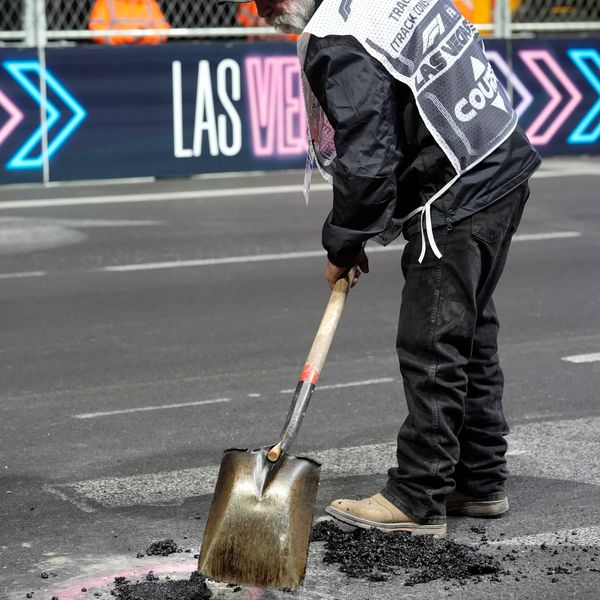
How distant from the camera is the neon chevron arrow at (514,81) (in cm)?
1416

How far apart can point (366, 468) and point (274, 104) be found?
8230 millimetres

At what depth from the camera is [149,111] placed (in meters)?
12.9

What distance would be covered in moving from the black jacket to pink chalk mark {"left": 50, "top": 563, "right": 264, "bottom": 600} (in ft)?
3.42

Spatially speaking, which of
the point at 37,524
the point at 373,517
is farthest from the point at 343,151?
the point at 37,524

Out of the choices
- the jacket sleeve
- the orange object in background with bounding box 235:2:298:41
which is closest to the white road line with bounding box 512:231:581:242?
the orange object in background with bounding box 235:2:298:41

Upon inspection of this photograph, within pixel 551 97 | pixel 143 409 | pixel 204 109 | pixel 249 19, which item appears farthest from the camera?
pixel 551 97

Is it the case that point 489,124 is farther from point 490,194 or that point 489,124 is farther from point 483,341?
point 483,341

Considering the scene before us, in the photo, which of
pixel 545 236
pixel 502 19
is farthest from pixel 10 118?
pixel 502 19

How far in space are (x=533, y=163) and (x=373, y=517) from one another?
1274 mm

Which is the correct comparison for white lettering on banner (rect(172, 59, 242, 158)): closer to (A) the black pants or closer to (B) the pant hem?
(A) the black pants

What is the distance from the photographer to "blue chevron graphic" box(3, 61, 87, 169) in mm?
12438

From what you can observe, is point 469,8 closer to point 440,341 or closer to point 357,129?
point 440,341

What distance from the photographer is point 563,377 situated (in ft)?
22.4

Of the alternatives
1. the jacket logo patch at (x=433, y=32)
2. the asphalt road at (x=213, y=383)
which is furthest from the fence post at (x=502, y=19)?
the jacket logo patch at (x=433, y=32)
